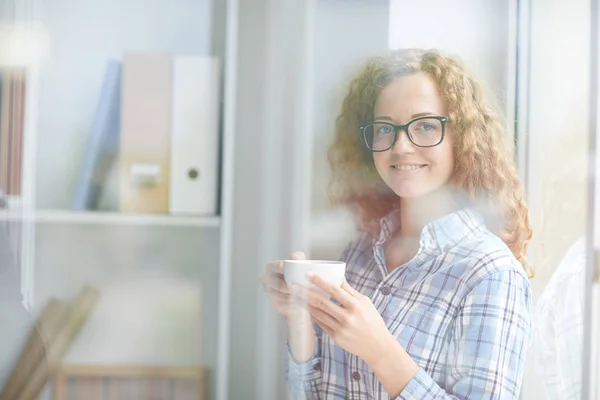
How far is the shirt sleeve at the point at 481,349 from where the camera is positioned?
677 mm

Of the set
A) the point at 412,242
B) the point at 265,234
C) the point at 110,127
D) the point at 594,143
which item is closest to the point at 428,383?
the point at 412,242

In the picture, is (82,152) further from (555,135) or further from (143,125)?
(555,135)

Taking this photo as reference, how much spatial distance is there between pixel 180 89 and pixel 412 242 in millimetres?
369

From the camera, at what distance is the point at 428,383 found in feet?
2.23

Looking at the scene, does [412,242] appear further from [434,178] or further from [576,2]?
[576,2]

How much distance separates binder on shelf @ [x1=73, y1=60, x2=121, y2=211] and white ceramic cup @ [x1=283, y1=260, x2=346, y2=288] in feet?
0.94

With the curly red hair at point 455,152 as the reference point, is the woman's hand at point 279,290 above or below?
below

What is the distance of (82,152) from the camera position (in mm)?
807

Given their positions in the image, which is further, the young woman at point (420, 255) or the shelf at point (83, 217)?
the shelf at point (83, 217)

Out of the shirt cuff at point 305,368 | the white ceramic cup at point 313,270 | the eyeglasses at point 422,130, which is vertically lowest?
the shirt cuff at point 305,368

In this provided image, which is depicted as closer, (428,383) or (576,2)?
(428,383)

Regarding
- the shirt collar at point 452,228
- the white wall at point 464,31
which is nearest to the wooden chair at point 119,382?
the shirt collar at point 452,228

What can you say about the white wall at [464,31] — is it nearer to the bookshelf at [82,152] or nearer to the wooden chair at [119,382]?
the bookshelf at [82,152]

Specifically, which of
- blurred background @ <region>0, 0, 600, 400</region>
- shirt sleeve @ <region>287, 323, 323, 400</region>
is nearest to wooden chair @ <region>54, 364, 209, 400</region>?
blurred background @ <region>0, 0, 600, 400</region>
